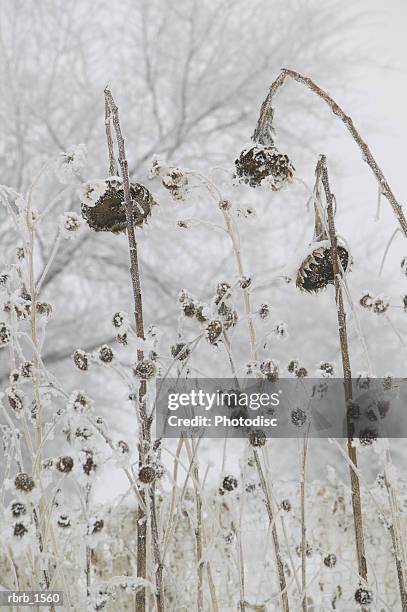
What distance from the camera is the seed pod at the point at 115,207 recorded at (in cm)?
41

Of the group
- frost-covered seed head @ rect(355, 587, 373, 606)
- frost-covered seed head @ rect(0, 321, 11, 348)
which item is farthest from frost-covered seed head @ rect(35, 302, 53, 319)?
frost-covered seed head @ rect(355, 587, 373, 606)

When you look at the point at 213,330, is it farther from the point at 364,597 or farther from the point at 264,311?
the point at 364,597

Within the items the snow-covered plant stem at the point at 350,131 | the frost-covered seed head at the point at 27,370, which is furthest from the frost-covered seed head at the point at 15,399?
the snow-covered plant stem at the point at 350,131

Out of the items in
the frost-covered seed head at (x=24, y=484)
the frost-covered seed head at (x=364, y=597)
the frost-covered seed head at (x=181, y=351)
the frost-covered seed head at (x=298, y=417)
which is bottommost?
the frost-covered seed head at (x=364, y=597)

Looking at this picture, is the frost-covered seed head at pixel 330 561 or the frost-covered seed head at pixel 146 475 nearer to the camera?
the frost-covered seed head at pixel 146 475

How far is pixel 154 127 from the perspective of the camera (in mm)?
3438

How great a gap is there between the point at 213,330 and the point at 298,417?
0.31 ft

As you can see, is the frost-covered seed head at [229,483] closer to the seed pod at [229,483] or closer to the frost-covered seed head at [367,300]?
the seed pod at [229,483]

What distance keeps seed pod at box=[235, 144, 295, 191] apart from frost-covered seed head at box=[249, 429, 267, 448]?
0.16 m

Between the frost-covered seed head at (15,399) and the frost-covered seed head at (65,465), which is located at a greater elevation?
the frost-covered seed head at (15,399)

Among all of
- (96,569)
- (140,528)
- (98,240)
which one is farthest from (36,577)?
(98,240)

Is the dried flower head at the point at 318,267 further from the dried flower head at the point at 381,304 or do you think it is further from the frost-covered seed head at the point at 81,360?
the frost-covered seed head at the point at 81,360

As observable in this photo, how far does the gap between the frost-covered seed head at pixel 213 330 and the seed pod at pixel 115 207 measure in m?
0.08

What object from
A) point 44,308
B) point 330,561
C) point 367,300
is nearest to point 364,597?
point 330,561
